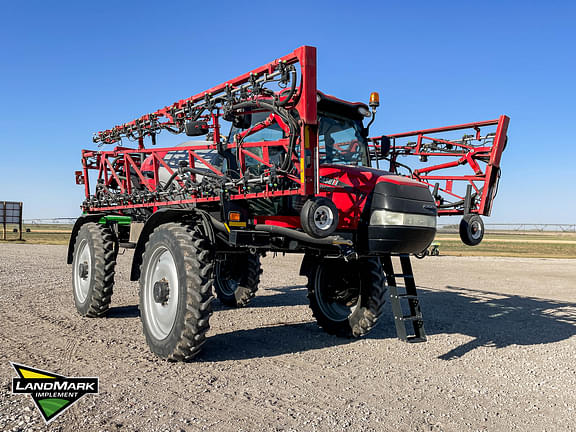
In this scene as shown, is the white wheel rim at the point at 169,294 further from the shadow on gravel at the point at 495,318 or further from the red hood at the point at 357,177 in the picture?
the shadow on gravel at the point at 495,318

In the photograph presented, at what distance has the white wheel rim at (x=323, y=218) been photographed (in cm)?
486

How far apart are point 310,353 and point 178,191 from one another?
2.77 meters

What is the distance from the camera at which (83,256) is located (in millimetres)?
8562

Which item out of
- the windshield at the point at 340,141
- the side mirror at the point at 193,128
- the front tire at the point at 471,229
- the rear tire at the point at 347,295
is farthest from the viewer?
the front tire at the point at 471,229

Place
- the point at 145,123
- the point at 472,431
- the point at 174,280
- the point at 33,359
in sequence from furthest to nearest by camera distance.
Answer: the point at 145,123
the point at 174,280
the point at 33,359
the point at 472,431

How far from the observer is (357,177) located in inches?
228

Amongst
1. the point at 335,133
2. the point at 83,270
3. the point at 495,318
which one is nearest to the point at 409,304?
the point at 335,133

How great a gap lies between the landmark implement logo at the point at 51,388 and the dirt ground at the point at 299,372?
0.09 m

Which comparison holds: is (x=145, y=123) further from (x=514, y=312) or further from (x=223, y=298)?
(x=514, y=312)

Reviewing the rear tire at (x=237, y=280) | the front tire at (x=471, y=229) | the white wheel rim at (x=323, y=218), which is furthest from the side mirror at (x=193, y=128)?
the front tire at (x=471, y=229)

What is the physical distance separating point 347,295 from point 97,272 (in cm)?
411

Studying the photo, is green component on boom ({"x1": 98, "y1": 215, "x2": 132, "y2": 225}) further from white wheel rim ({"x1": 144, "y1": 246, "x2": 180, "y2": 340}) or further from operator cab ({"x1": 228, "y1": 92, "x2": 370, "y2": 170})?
operator cab ({"x1": 228, "y1": 92, "x2": 370, "y2": 170})

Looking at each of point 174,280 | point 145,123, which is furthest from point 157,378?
point 145,123

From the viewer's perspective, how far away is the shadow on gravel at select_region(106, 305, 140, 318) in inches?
317
